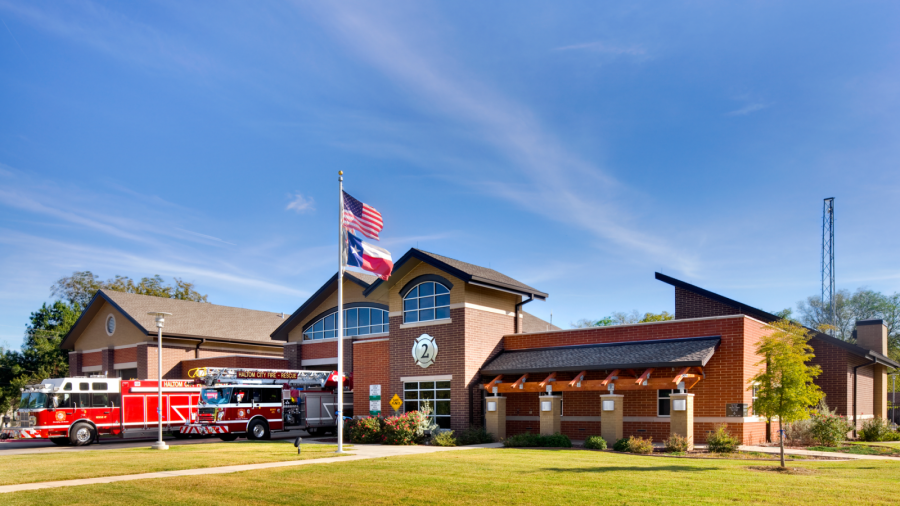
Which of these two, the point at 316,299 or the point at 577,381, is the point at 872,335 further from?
the point at 316,299

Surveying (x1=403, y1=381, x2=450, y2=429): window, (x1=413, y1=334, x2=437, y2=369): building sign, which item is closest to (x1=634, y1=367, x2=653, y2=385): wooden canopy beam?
(x1=403, y1=381, x2=450, y2=429): window

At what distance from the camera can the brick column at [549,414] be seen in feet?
81.2

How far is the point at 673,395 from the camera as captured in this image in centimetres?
2227

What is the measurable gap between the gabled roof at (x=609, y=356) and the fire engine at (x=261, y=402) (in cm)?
917

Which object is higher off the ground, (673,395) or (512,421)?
(673,395)

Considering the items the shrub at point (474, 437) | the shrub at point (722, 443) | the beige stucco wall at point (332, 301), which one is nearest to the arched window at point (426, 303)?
the shrub at point (474, 437)

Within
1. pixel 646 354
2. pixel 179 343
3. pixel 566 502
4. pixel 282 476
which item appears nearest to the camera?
pixel 566 502

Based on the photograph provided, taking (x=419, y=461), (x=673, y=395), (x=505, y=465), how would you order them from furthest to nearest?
(x=673, y=395)
(x=419, y=461)
(x=505, y=465)

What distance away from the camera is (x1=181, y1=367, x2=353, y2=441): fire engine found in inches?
1164

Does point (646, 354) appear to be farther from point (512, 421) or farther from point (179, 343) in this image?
point (179, 343)

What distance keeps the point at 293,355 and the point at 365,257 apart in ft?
72.6

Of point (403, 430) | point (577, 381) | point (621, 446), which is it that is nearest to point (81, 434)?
point (403, 430)

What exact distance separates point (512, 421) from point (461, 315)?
473cm

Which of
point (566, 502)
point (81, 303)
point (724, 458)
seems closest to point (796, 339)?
point (724, 458)
